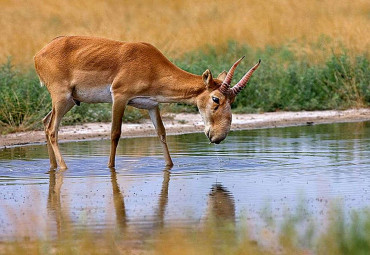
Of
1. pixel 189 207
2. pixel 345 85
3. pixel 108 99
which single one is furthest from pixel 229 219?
pixel 345 85

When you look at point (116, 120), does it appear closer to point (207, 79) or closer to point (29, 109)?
point (207, 79)

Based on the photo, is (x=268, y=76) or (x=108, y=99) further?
(x=268, y=76)

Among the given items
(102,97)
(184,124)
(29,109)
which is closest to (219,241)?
(102,97)

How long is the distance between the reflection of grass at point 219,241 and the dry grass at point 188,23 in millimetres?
15619

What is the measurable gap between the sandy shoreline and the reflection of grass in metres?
8.21

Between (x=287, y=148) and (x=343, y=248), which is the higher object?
(x=343, y=248)

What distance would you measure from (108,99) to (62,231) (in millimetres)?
5046

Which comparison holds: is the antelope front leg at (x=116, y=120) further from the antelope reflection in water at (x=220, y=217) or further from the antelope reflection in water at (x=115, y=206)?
the antelope reflection in water at (x=220, y=217)

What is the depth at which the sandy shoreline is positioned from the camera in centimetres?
1786

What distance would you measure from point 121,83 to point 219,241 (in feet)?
17.7

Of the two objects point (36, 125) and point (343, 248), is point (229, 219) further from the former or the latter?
point (36, 125)

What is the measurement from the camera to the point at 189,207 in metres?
10.2

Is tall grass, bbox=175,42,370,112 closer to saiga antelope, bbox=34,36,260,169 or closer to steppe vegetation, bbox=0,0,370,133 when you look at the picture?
steppe vegetation, bbox=0,0,370,133

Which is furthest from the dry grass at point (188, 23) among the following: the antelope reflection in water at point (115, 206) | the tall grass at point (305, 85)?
the antelope reflection in water at point (115, 206)
